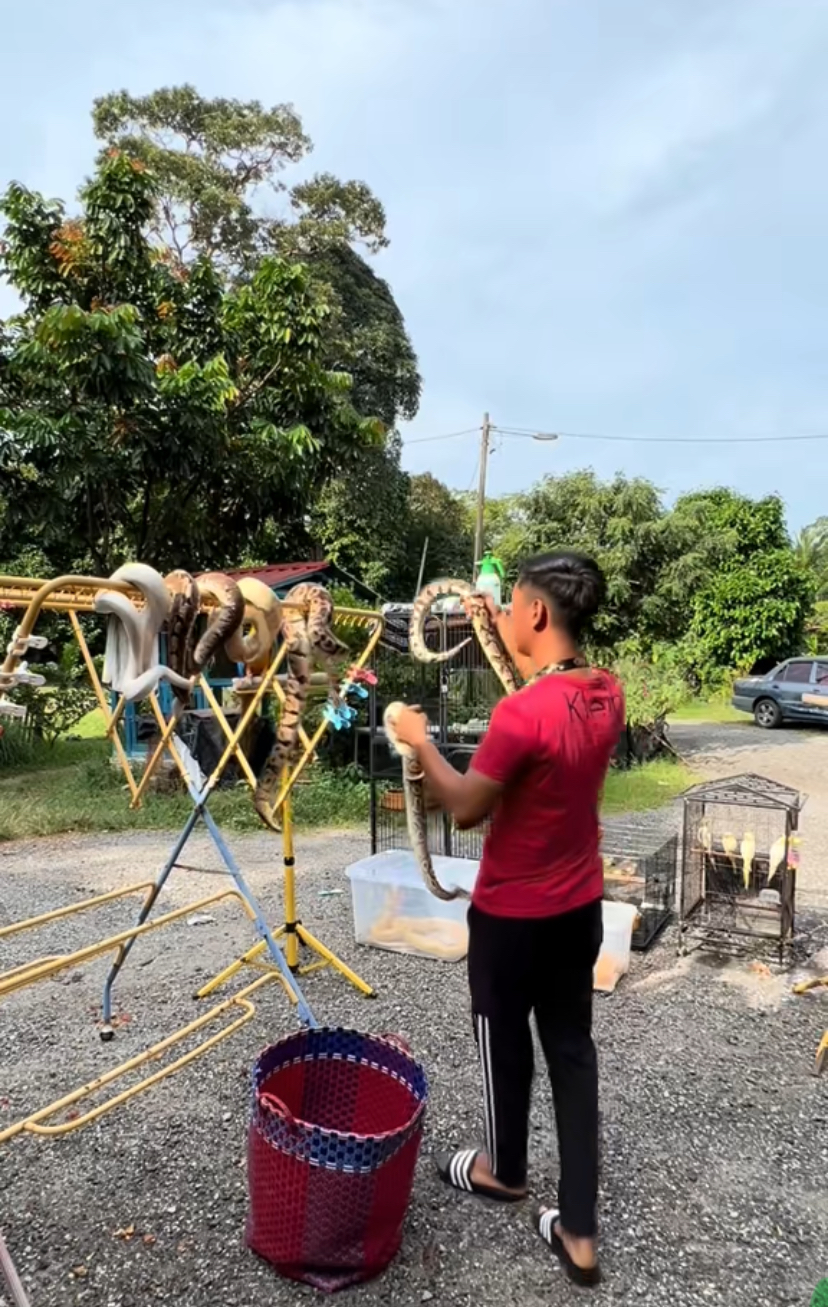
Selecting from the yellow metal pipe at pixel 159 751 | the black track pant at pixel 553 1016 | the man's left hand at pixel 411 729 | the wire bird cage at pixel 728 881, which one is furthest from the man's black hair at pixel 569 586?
the wire bird cage at pixel 728 881

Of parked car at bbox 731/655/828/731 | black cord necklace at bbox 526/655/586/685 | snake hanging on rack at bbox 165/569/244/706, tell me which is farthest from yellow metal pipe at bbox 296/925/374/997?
parked car at bbox 731/655/828/731

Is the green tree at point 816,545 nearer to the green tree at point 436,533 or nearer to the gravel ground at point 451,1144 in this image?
the green tree at point 436,533

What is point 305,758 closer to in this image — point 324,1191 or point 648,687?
point 324,1191

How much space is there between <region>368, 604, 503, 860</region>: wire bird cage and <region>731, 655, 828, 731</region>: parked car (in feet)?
26.0

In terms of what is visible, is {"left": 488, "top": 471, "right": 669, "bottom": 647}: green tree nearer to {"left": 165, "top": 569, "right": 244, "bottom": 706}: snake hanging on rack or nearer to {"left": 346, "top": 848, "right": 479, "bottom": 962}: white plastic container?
{"left": 346, "top": 848, "right": 479, "bottom": 962}: white plastic container

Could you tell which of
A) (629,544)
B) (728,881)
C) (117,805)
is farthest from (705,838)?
(629,544)

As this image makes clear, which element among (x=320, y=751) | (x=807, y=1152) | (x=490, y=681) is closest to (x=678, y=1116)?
(x=807, y=1152)

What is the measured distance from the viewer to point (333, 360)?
15.8m

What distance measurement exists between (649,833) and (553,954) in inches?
163

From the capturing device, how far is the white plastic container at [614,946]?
12.2ft

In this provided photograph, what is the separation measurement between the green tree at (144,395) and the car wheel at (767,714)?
8.68 m

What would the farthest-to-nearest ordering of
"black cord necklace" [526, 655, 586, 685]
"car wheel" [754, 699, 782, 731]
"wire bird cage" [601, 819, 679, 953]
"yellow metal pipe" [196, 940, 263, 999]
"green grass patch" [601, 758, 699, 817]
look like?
"car wheel" [754, 699, 782, 731] < "green grass patch" [601, 758, 699, 817] < "wire bird cage" [601, 819, 679, 953] < "yellow metal pipe" [196, 940, 263, 999] < "black cord necklace" [526, 655, 586, 685]

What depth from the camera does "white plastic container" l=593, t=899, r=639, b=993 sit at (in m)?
3.71

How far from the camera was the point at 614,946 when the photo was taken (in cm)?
377
